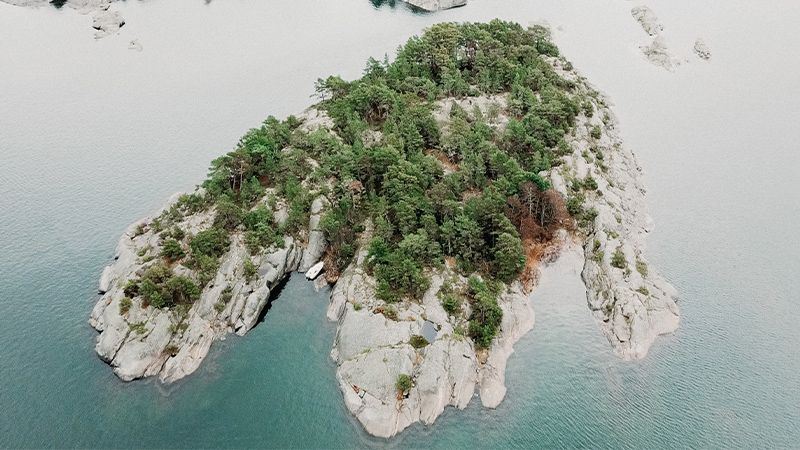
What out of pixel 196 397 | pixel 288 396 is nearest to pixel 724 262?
pixel 288 396

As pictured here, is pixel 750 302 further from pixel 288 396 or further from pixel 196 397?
pixel 196 397

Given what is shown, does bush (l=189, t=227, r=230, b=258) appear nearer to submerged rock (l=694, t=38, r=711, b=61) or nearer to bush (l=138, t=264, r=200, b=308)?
bush (l=138, t=264, r=200, b=308)

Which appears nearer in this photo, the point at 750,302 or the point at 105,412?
the point at 105,412

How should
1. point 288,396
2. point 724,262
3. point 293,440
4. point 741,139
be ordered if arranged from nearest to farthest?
1. point 293,440
2. point 288,396
3. point 724,262
4. point 741,139

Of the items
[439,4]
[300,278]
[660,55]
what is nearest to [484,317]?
[300,278]

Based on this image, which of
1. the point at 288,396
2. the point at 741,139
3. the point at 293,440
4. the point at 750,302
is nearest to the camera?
the point at 293,440

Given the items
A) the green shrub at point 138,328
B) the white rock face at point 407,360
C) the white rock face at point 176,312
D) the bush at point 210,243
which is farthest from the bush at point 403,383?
the green shrub at point 138,328
